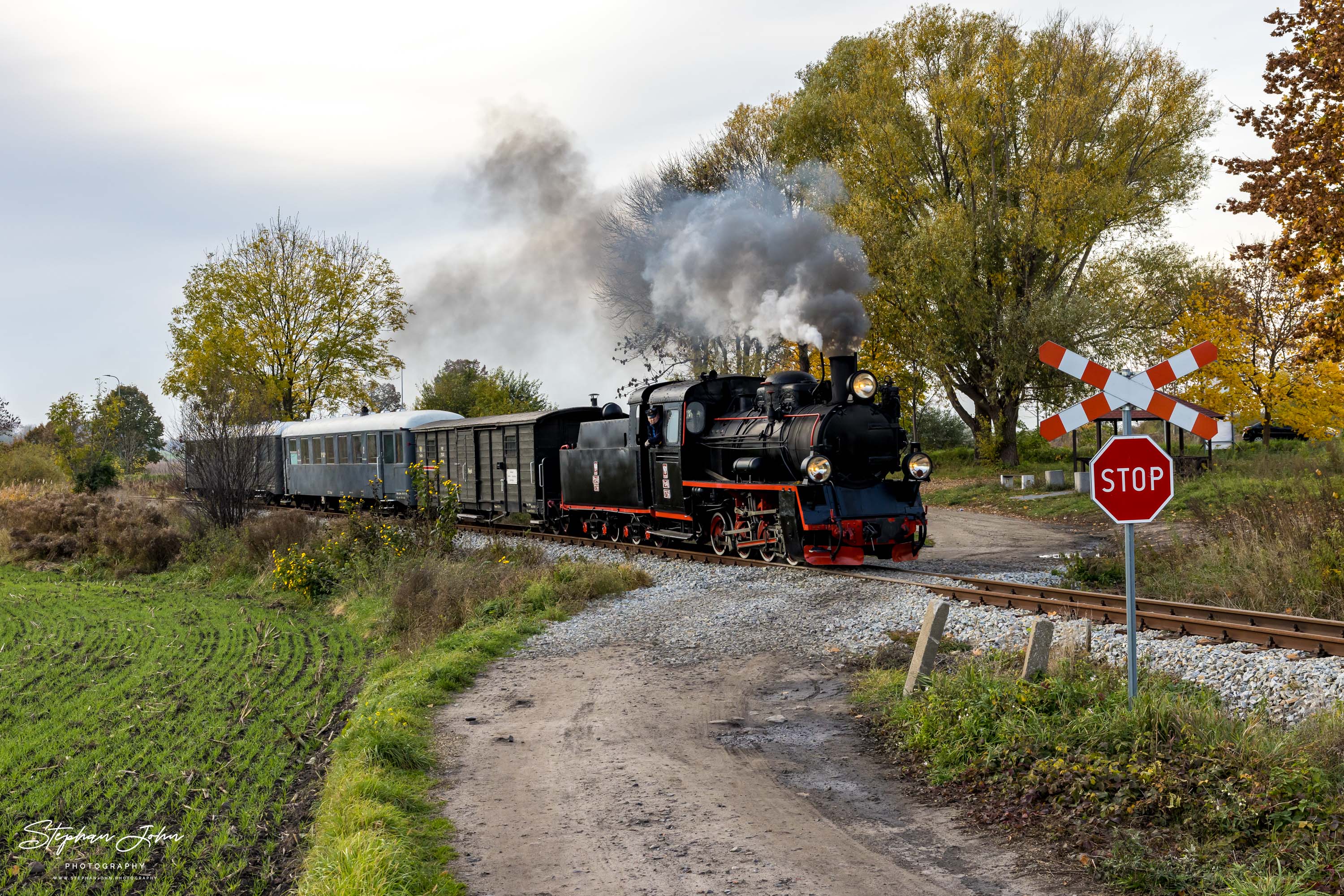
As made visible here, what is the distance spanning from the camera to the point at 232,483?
22484 millimetres

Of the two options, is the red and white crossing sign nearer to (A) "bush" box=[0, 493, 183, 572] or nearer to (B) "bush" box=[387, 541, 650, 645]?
(B) "bush" box=[387, 541, 650, 645]

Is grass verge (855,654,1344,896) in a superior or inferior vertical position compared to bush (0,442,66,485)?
inferior

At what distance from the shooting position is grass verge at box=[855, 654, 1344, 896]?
4.58m

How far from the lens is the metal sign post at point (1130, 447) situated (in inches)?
250

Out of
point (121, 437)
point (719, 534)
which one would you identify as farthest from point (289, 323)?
point (719, 534)

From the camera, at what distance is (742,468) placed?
1454 centimetres

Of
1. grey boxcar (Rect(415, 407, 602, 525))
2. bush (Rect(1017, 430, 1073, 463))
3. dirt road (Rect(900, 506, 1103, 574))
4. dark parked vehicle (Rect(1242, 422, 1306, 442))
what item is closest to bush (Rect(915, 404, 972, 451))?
bush (Rect(1017, 430, 1073, 463))

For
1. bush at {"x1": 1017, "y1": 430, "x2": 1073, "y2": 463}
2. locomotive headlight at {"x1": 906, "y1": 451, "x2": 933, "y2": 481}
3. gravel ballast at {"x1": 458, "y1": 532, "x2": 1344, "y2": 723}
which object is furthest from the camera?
bush at {"x1": 1017, "y1": 430, "x2": 1073, "y2": 463}

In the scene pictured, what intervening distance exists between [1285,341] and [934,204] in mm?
13361

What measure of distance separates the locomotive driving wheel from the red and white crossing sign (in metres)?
9.09

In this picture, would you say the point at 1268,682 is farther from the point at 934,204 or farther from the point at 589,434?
the point at 934,204

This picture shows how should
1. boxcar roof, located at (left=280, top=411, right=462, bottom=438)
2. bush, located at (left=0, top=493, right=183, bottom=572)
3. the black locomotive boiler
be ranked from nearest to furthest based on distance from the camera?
1. the black locomotive boiler
2. bush, located at (left=0, top=493, right=183, bottom=572)
3. boxcar roof, located at (left=280, top=411, right=462, bottom=438)

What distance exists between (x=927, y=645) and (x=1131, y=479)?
2072 mm

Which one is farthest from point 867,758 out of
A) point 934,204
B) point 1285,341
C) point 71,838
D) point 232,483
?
point 1285,341
